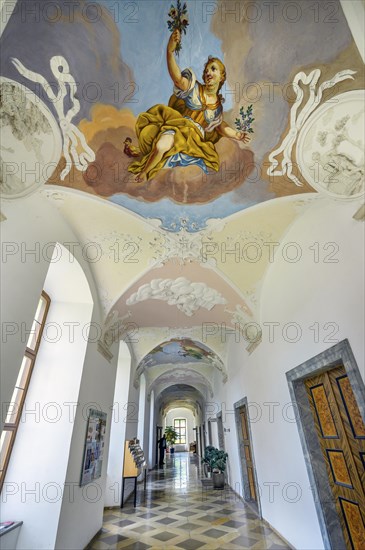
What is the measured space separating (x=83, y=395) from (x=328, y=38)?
558 centimetres

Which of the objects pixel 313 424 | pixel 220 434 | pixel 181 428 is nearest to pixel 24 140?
pixel 313 424

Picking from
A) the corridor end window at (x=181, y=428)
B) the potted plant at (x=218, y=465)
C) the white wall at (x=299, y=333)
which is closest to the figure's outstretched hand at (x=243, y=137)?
the white wall at (x=299, y=333)

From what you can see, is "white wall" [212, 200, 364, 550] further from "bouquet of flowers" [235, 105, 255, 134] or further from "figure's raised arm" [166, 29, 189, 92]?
"figure's raised arm" [166, 29, 189, 92]

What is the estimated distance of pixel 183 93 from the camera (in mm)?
2898

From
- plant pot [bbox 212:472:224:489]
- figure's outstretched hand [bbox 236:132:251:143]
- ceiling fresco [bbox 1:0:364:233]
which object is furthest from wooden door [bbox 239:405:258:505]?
figure's outstretched hand [bbox 236:132:251:143]

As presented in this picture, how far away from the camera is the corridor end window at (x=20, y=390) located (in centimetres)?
406

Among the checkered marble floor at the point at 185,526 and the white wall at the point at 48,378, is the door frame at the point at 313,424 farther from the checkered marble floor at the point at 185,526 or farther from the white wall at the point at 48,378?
the white wall at the point at 48,378

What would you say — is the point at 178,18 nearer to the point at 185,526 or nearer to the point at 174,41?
the point at 174,41

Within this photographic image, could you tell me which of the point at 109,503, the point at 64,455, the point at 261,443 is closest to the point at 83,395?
the point at 64,455

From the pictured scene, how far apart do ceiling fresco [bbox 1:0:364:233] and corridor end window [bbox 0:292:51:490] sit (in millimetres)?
2509

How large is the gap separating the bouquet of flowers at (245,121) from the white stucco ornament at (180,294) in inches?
131

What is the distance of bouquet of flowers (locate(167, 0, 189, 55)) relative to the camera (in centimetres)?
240

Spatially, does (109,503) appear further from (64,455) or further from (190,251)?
(190,251)

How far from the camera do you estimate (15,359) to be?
3170 millimetres
